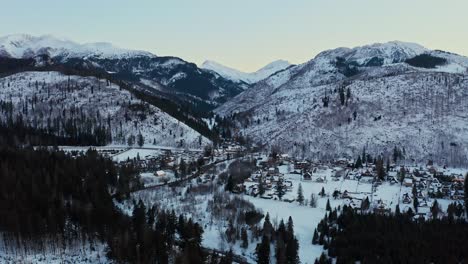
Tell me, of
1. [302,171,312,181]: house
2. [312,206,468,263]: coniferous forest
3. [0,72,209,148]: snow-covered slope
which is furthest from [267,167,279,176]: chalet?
[0,72,209,148]: snow-covered slope

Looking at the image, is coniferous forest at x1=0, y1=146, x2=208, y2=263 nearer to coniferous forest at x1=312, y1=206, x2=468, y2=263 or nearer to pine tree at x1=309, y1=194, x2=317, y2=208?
coniferous forest at x1=312, y1=206, x2=468, y2=263

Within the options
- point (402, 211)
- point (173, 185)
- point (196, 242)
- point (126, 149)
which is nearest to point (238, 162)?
point (173, 185)

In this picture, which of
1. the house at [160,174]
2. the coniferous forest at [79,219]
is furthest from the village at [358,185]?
the coniferous forest at [79,219]

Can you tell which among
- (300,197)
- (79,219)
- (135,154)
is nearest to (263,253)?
(79,219)

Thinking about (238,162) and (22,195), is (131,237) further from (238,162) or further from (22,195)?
(238,162)

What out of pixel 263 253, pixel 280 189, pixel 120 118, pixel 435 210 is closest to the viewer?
pixel 263 253

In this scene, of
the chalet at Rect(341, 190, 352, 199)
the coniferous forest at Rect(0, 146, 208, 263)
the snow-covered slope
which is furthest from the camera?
the snow-covered slope

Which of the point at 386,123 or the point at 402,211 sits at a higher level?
the point at 386,123

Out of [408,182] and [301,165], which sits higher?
[301,165]

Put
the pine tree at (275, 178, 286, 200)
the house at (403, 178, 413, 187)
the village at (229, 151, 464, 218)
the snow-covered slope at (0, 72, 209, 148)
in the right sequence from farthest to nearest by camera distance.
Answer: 1. the snow-covered slope at (0, 72, 209, 148)
2. the house at (403, 178, 413, 187)
3. the pine tree at (275, 178, 286, 200)
4. the village at (229, 151, 464, 218)

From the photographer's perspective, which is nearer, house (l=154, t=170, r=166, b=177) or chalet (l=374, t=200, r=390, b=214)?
chalet (l=374, t=200, r=390, b=214)

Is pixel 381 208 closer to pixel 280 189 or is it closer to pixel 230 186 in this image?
pixel 280 189
